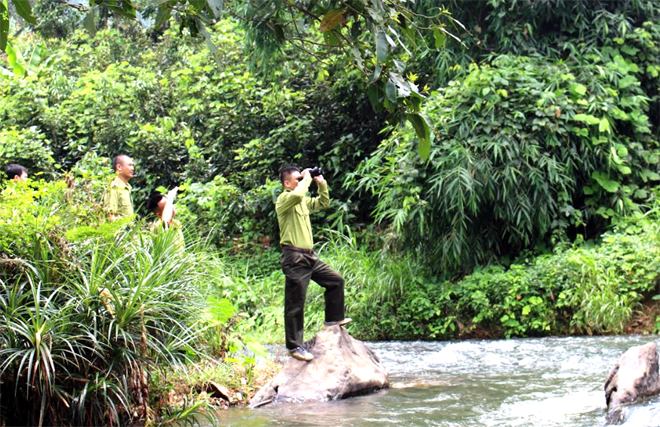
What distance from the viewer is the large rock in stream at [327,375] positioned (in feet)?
22.0

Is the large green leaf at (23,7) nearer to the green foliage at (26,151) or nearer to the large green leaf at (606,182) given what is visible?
the large green leaf at (606,182)

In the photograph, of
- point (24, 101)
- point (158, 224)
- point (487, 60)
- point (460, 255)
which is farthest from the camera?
point (24, 101)

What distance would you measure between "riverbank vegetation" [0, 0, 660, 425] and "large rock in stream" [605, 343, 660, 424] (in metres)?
2.74

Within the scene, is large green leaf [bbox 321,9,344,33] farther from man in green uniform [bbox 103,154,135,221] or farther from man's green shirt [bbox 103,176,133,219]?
man's green shirt [bbox 103,176,133,219]

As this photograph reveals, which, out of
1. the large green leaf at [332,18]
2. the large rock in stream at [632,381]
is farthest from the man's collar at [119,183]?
the large green leaf at [332,18]

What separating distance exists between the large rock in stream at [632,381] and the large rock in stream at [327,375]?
2024 mm

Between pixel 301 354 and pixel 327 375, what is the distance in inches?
Answer: 11.4

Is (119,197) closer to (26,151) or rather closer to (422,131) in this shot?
(422,131)

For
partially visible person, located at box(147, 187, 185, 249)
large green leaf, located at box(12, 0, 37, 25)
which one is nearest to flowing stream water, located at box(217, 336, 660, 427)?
partially visible person, located at box(147, 187, 185, 249)

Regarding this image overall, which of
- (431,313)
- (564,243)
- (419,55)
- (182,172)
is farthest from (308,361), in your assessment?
(182,172)

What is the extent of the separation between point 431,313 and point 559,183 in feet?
8.57

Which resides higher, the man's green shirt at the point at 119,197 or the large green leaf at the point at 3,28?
the large green leaf at the point at 3,28

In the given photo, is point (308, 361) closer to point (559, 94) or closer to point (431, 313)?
point (431, 313)

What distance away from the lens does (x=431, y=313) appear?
1030cm
